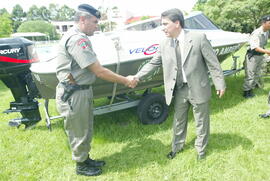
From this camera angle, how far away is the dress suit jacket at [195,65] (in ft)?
8.14

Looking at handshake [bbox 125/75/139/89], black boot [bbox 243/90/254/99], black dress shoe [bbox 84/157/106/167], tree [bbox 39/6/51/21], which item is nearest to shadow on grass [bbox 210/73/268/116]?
black boot [bbox 243/90/254/99]

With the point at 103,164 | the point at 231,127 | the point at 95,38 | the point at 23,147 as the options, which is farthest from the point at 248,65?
the point at 23,147

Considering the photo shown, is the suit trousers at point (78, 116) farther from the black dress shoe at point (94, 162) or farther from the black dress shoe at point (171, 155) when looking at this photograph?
the black dress shoe at point (171, 155)

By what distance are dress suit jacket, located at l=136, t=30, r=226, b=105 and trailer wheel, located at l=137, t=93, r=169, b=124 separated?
3.98 ft

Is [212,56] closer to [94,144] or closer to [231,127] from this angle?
[231,127]

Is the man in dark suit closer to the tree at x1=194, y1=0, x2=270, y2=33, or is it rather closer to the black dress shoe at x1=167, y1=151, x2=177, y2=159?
the black dress shoe at x1=167, y1=151, x2=177, y2=159

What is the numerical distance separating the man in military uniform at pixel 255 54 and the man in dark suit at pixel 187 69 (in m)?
2.75

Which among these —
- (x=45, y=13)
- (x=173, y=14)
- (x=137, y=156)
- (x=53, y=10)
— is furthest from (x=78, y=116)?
(x=53, y=10)

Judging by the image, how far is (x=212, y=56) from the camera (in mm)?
2504

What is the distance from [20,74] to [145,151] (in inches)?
99.1

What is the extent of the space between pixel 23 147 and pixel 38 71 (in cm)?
134

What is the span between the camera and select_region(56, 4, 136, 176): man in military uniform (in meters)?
2.25

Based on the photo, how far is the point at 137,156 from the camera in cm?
324

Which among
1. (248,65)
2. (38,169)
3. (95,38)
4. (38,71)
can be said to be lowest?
(38,169)
